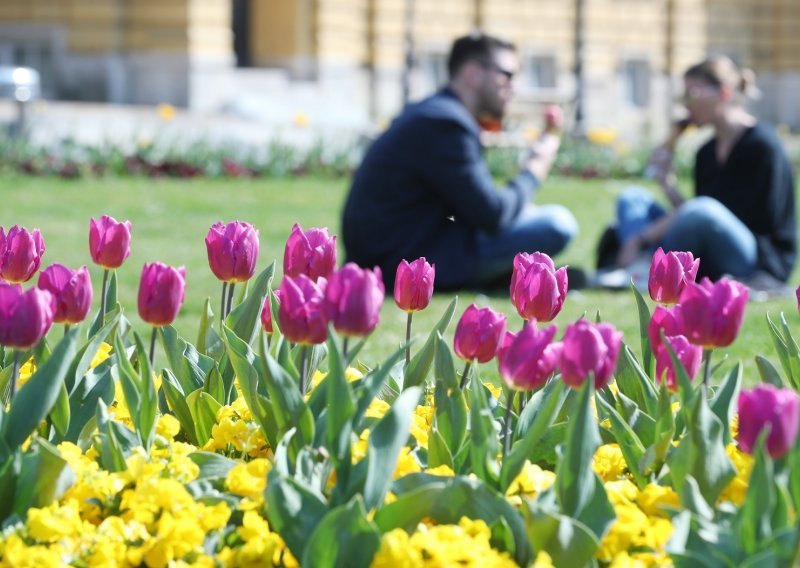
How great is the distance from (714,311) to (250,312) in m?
0.98

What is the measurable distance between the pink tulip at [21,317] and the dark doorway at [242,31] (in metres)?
23.5

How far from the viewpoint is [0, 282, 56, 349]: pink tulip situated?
2.19 meters

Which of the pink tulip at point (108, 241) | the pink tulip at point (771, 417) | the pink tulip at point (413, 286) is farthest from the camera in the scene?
the pink tulip at point (108, 241)

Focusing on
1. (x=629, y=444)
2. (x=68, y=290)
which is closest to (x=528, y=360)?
(x=629, y=444)

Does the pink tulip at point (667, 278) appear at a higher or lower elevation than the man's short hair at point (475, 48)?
lower

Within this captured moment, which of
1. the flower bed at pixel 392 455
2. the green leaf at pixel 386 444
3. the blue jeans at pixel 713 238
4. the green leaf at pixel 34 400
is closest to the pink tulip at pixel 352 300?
the flower bed at pixel 392 455

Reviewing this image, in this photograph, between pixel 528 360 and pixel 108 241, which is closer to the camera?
pixel 528 360

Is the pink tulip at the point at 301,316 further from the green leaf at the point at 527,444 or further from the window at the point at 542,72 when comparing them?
the window at the point at 542,72

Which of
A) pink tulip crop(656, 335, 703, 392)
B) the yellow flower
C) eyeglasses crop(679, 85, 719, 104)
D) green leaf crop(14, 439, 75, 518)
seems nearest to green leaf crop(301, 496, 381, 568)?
green leaf crop(14, 439, 75, 518)

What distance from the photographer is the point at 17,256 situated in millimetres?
2756

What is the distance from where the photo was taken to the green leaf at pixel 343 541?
196 centimetres

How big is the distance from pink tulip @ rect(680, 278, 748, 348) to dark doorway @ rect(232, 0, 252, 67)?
23566 millimetres

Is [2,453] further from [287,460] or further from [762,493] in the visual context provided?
[762,493]

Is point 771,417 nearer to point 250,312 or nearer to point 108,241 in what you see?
point 250,312
